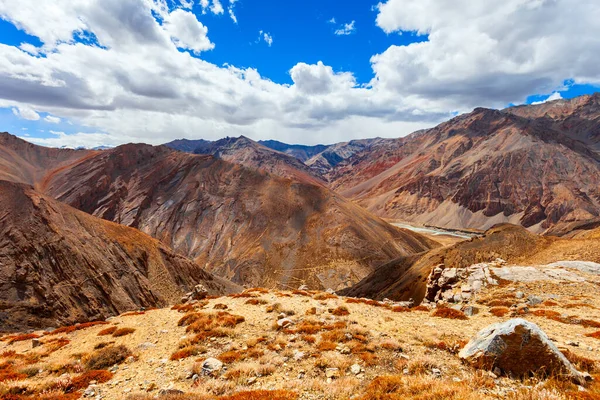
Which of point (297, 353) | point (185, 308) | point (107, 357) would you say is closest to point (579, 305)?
point (297, 353)

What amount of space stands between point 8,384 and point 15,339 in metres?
13.2

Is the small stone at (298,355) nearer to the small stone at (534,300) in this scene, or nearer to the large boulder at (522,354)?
the large boulder at (522,354)

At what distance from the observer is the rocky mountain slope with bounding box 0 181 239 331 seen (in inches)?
1534

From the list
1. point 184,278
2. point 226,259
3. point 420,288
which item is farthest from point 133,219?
point 420,288

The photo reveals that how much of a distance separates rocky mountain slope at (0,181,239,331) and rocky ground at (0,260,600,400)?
22.1 meters

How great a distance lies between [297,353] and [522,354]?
25.0ft

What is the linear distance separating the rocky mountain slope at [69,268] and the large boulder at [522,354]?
44.8m

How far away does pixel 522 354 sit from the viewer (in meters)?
9.77

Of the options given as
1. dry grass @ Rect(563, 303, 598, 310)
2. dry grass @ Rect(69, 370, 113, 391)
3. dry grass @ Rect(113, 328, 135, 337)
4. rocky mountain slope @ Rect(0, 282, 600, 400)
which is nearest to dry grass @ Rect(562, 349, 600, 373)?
rocky mountain slope @ Rect(0, 282, 600, 400)

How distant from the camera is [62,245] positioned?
156 feet

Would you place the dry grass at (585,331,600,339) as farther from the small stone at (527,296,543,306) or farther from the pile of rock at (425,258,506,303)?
the pile of rock at (425,258,506,303)

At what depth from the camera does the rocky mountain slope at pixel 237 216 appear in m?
96.9

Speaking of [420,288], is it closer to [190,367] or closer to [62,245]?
[190,367]

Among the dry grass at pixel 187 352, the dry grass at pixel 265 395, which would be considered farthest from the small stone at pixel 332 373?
the dry grass at pixel 187 352
